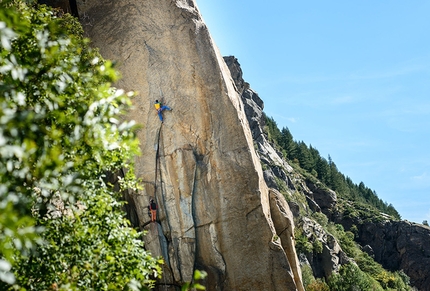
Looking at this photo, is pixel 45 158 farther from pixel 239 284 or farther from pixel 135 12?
pixel 135 12

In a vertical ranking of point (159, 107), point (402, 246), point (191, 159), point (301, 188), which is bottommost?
point (191, 159)

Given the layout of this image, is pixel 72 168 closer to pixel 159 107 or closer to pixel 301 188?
pixel 159 107

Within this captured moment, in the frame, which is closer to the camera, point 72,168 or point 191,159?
point 72,168

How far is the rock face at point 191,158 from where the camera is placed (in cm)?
2297

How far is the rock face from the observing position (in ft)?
75.4

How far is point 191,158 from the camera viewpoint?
23.7 m

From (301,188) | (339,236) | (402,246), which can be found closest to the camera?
(339,236)

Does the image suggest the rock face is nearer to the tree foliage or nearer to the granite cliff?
the granite cliff

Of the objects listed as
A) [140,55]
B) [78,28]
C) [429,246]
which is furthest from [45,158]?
[429,246]

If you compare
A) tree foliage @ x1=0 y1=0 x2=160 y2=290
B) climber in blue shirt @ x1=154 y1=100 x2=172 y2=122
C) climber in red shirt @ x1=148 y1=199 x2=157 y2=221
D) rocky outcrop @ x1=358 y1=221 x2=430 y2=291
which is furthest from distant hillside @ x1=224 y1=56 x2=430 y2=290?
tree foliage @ x1=0 y1=0 x2=160 y2=290

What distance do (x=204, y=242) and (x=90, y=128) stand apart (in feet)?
54.5

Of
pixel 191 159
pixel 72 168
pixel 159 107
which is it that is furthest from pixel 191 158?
pixel 72 168

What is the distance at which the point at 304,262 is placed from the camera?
48.6 m

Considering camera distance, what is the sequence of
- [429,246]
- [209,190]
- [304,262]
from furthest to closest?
[429,246], [304,262], [209,190]
